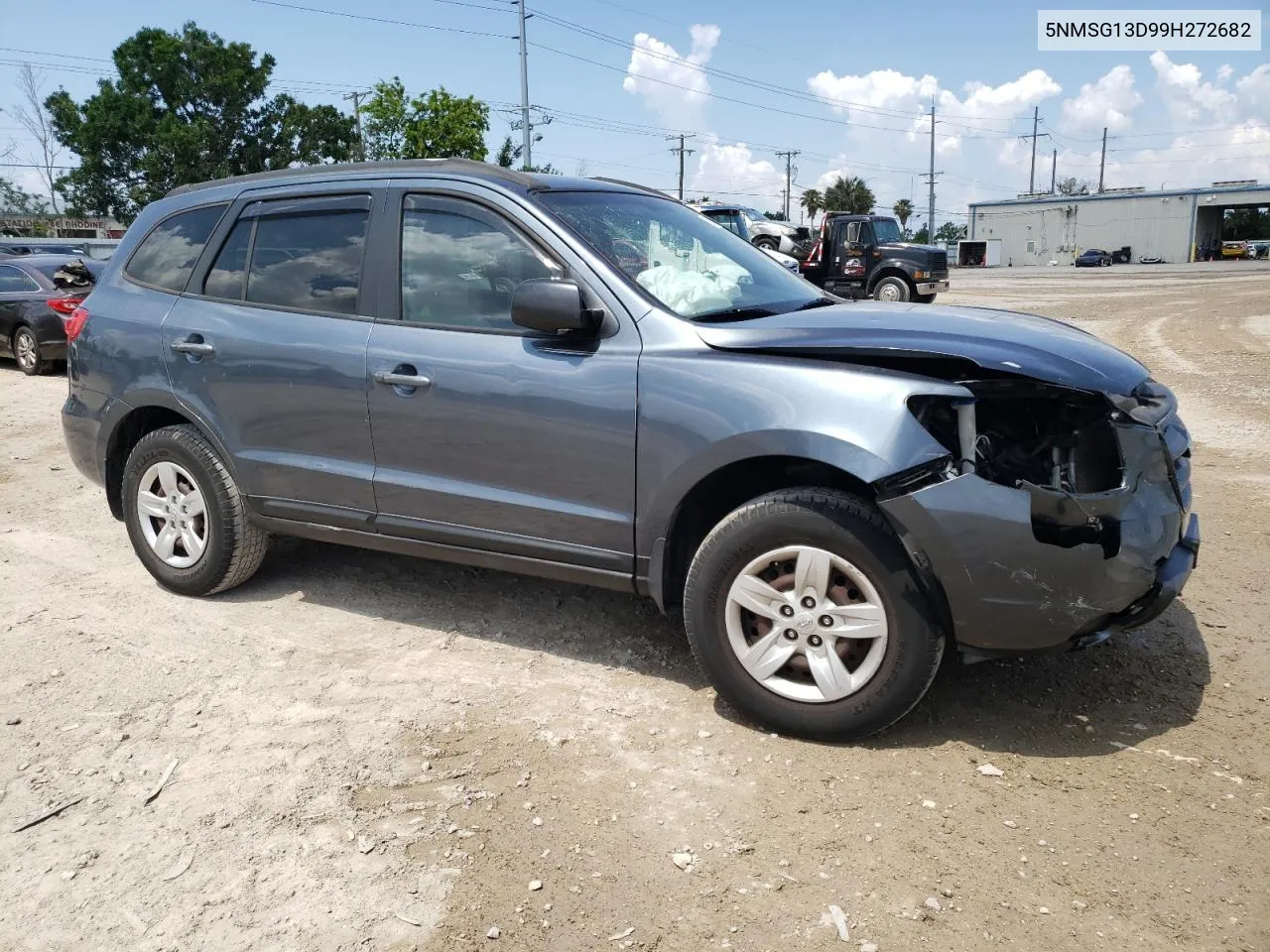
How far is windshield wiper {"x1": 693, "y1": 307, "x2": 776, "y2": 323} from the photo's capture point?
360cm

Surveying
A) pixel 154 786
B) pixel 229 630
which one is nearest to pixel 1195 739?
pixel 154 786

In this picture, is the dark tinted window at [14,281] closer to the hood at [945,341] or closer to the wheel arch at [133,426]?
the wheel arch at [133,426]

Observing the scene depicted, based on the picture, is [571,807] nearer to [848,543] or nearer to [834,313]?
[848,543]

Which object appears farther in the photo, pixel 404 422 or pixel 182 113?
pixel 182 113

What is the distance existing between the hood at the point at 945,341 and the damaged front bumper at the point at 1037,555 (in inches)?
11.3

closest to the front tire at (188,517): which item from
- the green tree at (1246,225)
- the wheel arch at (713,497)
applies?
the wheel arch at (713,497)

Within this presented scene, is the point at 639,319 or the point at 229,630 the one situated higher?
the point at 639,319

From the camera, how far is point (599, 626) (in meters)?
4.31

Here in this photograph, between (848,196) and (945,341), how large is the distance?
310 feet

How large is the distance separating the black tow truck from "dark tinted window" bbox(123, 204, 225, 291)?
18.9 metres

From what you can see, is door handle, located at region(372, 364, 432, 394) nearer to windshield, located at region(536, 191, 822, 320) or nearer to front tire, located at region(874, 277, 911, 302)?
windshield, located at region(536, 191, 822, 320)

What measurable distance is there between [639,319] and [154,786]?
2.19 meters

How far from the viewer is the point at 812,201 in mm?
96500

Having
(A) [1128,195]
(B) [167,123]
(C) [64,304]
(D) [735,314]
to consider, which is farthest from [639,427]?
(A) [1128,195]
